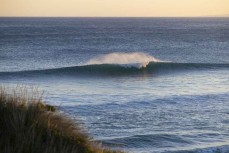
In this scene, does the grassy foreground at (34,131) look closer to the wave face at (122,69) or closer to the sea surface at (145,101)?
the sea surface at (145,101)

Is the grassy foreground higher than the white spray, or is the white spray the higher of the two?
the white spray

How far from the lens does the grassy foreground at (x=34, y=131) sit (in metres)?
5.28

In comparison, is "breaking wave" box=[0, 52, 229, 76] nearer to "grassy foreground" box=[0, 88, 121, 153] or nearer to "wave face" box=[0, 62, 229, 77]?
"wave face" box=[0, 62, 229, 77]

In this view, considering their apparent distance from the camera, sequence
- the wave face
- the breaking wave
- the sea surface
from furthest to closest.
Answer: the breaking wave < the wave face < the sea surface

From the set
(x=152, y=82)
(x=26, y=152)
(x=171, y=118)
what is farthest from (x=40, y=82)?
(x=26, y=152)

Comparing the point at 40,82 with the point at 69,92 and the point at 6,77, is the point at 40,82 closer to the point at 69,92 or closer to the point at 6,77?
the point at 6,77

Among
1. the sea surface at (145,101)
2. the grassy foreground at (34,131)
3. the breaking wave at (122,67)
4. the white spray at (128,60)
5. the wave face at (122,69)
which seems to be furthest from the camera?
the white spray at (128,60)

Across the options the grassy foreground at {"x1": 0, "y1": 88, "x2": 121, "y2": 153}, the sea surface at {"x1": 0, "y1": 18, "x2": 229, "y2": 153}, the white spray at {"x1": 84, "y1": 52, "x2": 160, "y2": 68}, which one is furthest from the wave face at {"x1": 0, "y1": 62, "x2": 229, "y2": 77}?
the grassy foreground at {"x1": 0, "y1": 88, "x2": 121, "y2": 153}

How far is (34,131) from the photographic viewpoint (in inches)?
219

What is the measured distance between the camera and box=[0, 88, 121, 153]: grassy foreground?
5.28 meters

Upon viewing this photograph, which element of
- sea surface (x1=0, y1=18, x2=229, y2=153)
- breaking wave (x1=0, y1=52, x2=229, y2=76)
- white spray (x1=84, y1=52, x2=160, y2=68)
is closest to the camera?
sea surface (x1=0, y1=18, x2=229, y2=153)

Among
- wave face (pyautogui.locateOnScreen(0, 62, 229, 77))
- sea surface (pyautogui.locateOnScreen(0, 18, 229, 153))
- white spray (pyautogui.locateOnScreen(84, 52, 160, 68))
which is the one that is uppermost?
white spray (pyautogui.locateOnScreen(84, 52, 160, 68))

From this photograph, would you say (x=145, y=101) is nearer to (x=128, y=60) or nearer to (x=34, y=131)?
(x=34, y=131)

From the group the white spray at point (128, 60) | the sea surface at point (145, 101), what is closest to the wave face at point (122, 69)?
the sea surface at point (145, 101)
